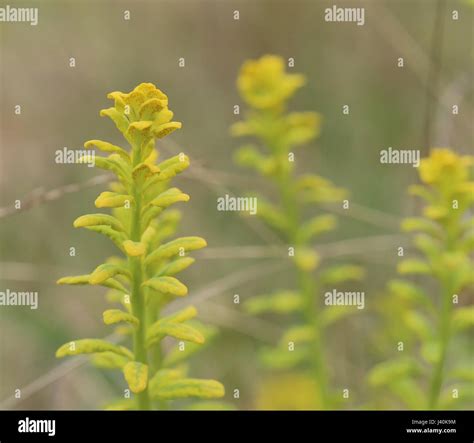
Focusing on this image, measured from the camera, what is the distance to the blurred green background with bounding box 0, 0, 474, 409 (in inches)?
154

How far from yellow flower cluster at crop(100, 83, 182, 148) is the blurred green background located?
6.09ft

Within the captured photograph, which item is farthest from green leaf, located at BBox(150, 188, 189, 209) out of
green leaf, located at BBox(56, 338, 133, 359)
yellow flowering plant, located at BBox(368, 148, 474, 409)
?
yellow flowering plant, located at BBox(368, 148, 474, 409)

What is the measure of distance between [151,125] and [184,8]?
3.85 m

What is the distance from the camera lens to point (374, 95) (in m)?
5.31

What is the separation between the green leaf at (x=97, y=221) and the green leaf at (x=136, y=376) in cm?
35

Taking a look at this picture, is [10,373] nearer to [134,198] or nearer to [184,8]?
[134,198]

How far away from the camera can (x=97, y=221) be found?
188cm

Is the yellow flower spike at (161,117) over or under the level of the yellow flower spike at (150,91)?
under

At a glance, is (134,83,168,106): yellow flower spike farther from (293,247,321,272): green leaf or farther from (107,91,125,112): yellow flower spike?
(293,247,321,272): green leaf

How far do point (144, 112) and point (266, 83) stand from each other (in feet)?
3.68

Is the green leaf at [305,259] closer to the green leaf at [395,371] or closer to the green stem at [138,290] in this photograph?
the green leaf at [395,371]

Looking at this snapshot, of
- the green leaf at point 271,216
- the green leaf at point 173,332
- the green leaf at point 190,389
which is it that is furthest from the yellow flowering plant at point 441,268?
the green leaf at point 173,332

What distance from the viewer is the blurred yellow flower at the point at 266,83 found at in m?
2.83
